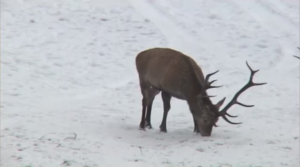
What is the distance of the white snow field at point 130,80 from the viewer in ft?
29.1

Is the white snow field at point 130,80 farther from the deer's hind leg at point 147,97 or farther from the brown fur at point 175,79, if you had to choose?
the brown fur at point 175,79

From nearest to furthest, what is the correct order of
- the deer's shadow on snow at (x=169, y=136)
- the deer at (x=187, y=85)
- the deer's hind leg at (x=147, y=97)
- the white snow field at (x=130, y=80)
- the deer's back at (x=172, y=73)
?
the white snow field at (x=130, y=80) < the deer's shadow on snow at (x=169, y=136) < the deer at (x=187, y=85) < the deer's back at (x=172, y=73) < the deer's hind leg at (x=147, y=97)

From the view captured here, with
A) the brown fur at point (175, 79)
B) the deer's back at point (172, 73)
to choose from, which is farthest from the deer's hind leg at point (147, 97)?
the deer's back at point (172, 73)

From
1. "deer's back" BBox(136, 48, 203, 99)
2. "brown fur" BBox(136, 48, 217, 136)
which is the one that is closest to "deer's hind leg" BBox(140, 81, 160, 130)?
"brown fur" BBox(136, 48, 217, 136)

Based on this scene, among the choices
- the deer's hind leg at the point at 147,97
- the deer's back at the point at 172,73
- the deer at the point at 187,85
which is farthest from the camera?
the deer's hind leg at the point at 147,97

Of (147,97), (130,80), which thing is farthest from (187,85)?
(130,80)

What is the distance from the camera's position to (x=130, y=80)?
51.7 feet

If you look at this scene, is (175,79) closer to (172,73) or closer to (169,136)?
(172,73)

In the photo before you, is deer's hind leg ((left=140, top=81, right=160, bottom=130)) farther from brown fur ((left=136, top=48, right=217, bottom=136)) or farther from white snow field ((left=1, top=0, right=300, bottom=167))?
white snow field ((left=1, top=0, right=300, bottom=167))

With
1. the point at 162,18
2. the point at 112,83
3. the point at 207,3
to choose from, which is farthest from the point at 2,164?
the point at 207,3

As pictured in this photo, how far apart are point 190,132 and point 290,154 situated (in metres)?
2.41

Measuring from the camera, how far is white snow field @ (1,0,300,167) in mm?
8867

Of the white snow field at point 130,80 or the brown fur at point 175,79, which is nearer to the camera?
the white snow field at point 130,80

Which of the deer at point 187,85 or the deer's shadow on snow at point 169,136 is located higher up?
the deer at point 187,85
